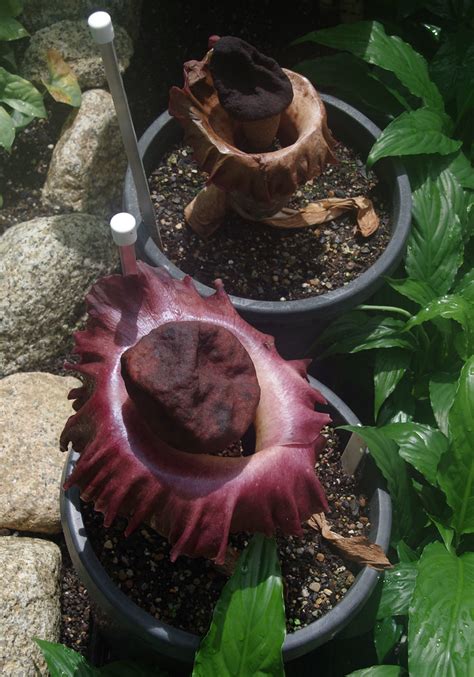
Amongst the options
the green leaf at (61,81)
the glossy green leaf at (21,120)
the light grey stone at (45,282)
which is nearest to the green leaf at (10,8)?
the green leaf at (61,81)

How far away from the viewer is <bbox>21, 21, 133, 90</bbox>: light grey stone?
2.20 metres

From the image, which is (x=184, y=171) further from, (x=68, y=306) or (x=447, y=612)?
(x=447, y=612)

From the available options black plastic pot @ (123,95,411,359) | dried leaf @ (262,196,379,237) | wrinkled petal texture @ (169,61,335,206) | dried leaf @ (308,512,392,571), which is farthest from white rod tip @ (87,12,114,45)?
dried leaf @ (308,512,392,571)

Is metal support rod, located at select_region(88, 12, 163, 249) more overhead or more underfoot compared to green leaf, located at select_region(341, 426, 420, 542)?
more overhead

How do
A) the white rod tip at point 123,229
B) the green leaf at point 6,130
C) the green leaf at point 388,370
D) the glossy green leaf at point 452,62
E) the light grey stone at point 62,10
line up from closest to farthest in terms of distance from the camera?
the white rod tip at point 123,229 → the green leaf at point 388,370 → the green leaf at point 6,130 → the glossy green leaf at point 452,62 → the light grey stone at point 62,10

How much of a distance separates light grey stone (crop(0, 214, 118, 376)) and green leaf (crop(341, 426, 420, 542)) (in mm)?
741

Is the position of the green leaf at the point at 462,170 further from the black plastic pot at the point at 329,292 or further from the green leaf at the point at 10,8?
the green leaf at the point at 10,8

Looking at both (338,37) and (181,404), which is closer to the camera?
(181,404)

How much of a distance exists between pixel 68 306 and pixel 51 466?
385 millimetres

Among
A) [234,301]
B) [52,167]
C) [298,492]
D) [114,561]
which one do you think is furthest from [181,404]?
[52,167]

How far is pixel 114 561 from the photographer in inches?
56.8

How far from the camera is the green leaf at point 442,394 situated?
68.2 inches

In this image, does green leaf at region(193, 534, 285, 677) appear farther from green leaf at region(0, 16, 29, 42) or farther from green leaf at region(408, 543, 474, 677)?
green leaf at region(0, 16, 29, 42)

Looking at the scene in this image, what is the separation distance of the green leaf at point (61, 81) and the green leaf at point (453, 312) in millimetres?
1027
